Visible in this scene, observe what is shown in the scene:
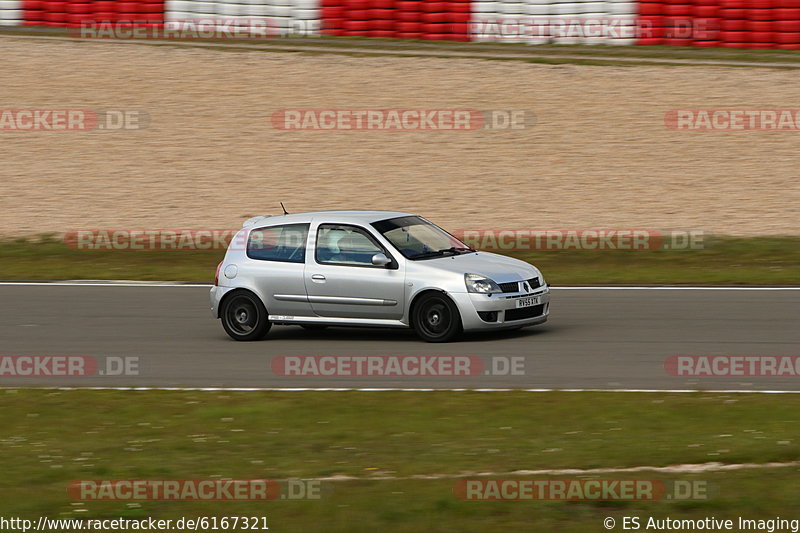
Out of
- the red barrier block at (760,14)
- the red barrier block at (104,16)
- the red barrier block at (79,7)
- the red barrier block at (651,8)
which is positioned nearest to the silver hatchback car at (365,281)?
the red barrier block at (651,8)

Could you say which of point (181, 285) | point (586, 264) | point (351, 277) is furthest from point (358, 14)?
point (351, 277)

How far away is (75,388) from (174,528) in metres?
4.63

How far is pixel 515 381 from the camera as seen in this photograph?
428 inches

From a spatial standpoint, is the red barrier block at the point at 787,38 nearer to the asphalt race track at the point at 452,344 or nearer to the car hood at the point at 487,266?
the asphalt race track at the point at 452,344

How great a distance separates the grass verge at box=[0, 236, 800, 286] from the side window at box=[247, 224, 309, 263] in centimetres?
480

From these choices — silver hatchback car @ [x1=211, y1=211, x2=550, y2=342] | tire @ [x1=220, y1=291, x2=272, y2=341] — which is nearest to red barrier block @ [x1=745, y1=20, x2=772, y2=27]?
silver hatchback car @ [x1=211, y1=211, x2=550, y2=342]

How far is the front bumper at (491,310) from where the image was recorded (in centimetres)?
1258

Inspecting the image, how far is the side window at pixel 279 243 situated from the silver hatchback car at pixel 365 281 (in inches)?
0.4

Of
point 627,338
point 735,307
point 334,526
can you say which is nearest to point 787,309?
point 735,307

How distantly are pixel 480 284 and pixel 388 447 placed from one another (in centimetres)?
438

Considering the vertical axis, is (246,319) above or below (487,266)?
below

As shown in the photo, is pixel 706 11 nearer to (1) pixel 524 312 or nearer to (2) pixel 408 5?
(2) pixel 408 5

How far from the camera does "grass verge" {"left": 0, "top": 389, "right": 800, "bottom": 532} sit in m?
6.79

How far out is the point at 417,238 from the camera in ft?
44.9
